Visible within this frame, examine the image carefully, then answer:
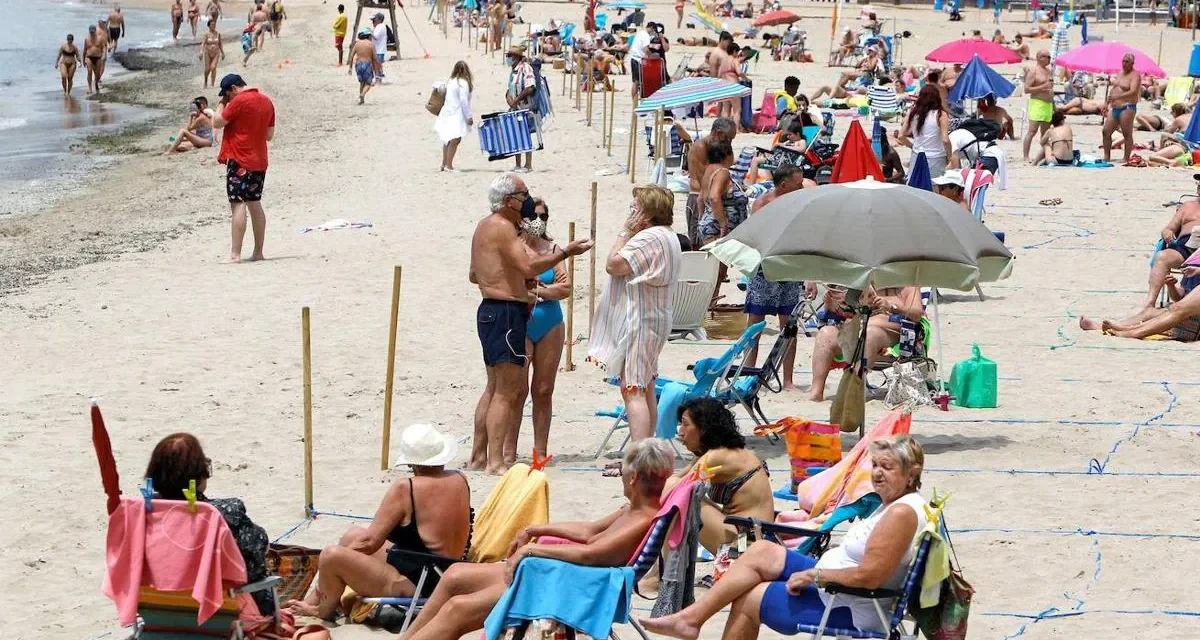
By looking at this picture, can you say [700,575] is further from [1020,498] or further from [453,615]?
[1020,498]

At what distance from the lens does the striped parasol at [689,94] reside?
1407cm

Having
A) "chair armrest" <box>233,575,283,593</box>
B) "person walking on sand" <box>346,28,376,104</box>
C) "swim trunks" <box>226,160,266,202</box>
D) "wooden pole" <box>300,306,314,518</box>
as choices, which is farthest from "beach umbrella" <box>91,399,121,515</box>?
"person walking on sand" <box>346,28,376,104</box>

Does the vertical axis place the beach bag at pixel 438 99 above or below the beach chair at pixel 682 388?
above

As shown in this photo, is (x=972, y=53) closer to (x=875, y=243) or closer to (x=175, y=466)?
(x=875, y=243)

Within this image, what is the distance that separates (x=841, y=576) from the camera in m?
5.02

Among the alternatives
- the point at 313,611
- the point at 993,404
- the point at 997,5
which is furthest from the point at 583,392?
the point at 997,5

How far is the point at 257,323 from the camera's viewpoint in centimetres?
1099

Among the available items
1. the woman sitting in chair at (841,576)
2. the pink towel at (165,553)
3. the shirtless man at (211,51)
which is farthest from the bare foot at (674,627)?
the shirtless man at (211,51)

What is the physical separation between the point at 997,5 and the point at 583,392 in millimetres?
36007

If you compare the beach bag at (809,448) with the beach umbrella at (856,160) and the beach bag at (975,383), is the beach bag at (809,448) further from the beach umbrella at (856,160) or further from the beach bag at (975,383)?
the beach umbrella at (856,160)

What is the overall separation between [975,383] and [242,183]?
258 inches

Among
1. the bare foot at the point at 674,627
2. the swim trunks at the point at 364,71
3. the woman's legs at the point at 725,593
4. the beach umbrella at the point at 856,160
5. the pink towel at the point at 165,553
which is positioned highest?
the beach umbrella at the point at 856,160

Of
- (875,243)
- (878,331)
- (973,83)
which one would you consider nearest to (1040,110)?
(973,83)

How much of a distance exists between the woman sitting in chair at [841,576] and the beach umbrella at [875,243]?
224cm
